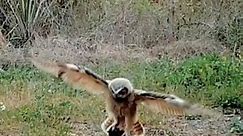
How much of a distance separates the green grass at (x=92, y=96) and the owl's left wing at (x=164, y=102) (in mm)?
1740

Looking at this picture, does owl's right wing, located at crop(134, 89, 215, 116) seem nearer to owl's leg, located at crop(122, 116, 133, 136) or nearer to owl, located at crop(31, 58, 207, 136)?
Result: owl, located at crop(31, 58, 207, 136)

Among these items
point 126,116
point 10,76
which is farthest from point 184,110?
point 10,76

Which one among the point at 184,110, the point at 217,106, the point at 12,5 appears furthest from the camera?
the point at 12,5

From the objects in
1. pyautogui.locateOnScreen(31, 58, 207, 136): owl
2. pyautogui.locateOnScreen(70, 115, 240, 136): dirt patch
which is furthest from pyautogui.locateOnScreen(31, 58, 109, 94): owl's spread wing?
pyautogui.locateOnScreen(70, 115, 240, 136): dirt patch

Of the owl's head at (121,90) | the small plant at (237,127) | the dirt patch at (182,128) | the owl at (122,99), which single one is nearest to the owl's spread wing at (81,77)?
the owl at (122,99)

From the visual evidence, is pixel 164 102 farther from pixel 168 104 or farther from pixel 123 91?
pixel 123 91

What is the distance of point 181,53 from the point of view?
10.6m

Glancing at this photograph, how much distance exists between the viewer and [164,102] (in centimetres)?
473

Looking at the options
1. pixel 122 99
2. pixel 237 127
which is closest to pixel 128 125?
pixel 122 99

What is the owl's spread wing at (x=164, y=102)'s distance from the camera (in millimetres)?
4672

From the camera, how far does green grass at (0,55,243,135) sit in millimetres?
6871

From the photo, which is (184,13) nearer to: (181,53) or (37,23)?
(181,53)

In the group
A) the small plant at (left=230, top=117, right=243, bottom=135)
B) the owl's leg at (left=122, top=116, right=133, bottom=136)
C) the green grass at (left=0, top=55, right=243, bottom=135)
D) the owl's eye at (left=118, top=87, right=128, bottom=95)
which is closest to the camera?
the owl's eye at (left=118, top=87, right=128, bottom=95)

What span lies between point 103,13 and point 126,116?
6665 mm
